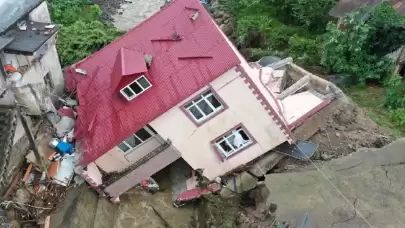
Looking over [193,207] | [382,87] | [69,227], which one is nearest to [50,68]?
[69,227]

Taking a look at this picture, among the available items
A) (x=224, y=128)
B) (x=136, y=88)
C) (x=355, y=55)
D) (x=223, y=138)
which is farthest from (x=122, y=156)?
(x=355, y=55)

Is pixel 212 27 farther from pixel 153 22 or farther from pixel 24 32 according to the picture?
pixel 24 32

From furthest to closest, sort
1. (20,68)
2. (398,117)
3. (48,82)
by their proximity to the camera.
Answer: (398,117) → (48,82) → (20,68)

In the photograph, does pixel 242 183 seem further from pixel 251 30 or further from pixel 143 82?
pixel 251 30

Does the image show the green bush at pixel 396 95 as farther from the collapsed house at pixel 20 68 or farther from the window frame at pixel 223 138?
the collapsed house at pixel 20 68

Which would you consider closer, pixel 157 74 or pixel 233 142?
pixel 157 74

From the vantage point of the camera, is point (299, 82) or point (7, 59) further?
point (299, 82)
